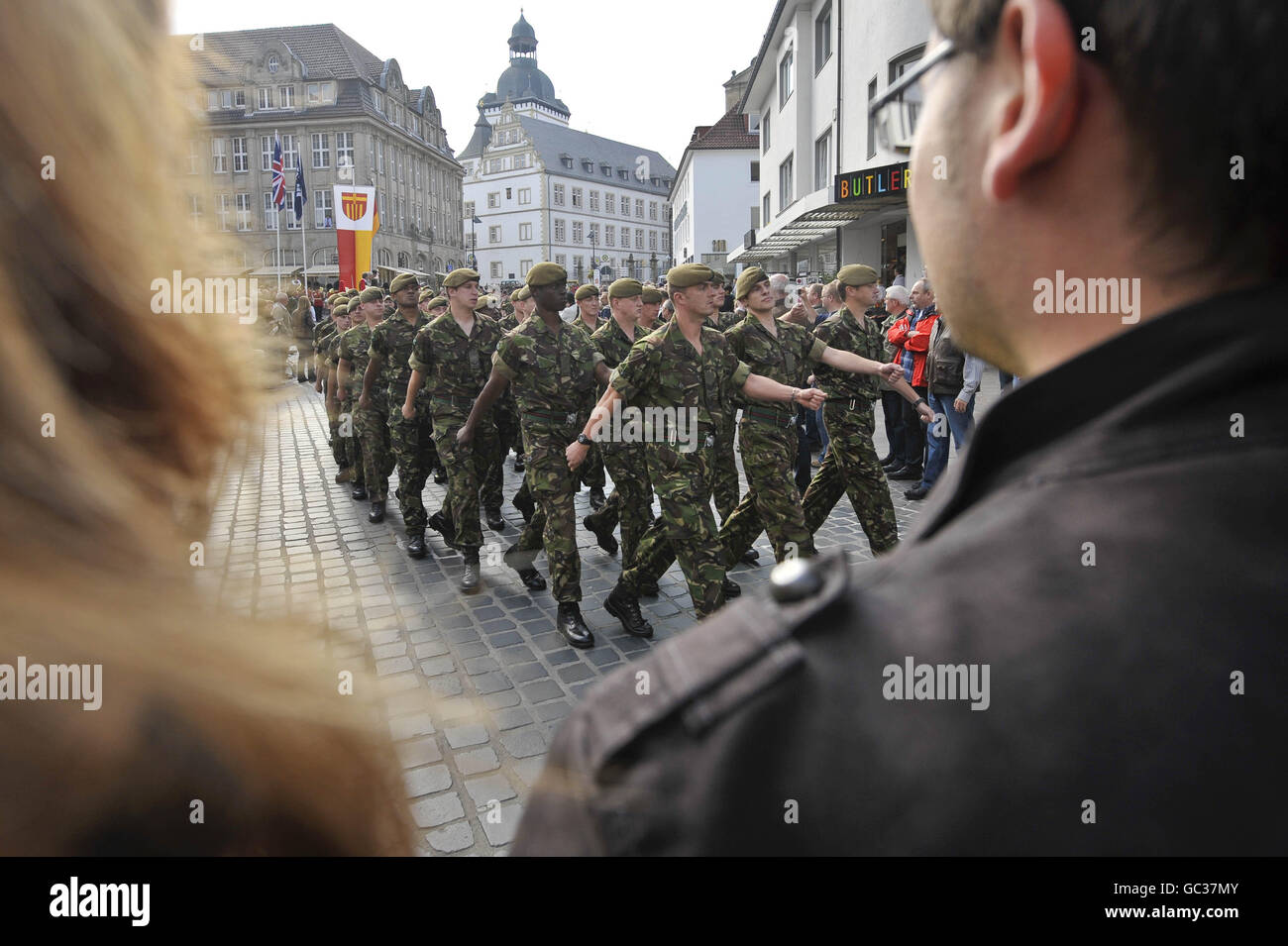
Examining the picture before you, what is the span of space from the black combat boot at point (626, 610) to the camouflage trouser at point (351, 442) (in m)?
5.08

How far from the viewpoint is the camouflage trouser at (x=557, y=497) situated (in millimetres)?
5758

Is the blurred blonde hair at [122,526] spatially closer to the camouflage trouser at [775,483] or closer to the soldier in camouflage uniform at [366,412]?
the camouflage trouser at [775,483]

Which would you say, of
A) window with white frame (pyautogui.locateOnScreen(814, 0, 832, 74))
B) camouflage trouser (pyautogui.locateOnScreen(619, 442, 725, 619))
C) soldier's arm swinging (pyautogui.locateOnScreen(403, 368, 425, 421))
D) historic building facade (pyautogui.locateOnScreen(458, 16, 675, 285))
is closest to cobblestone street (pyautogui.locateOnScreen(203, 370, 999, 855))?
camouflage trouser (pyautogui.locateOnScreen(619, 442, 725, 619))

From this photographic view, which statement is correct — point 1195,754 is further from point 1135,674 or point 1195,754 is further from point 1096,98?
point 1096,98

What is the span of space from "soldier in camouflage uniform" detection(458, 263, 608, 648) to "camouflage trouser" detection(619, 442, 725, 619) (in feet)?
2.32

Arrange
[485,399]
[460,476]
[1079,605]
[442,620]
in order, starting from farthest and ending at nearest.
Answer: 1. [460,476]
2. [485,399]
3. [442,620]
4. [1079,605]

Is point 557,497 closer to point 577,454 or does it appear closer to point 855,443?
point 577,454

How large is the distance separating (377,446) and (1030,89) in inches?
363

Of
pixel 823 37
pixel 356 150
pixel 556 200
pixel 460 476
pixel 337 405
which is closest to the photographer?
pixel 460 476

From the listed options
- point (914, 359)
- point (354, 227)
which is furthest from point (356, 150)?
point (914, 359)

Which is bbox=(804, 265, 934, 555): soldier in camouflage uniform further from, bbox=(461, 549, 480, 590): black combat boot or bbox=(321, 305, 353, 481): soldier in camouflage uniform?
bbox=(321, 305, 353, 481): soldier in camouflage uniform

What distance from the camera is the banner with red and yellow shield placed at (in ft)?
66.6

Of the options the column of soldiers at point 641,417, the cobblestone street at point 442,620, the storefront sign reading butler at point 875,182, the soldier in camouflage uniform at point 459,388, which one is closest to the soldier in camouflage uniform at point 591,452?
the column of soldiers at point 641,417

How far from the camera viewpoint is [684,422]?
5594mm
